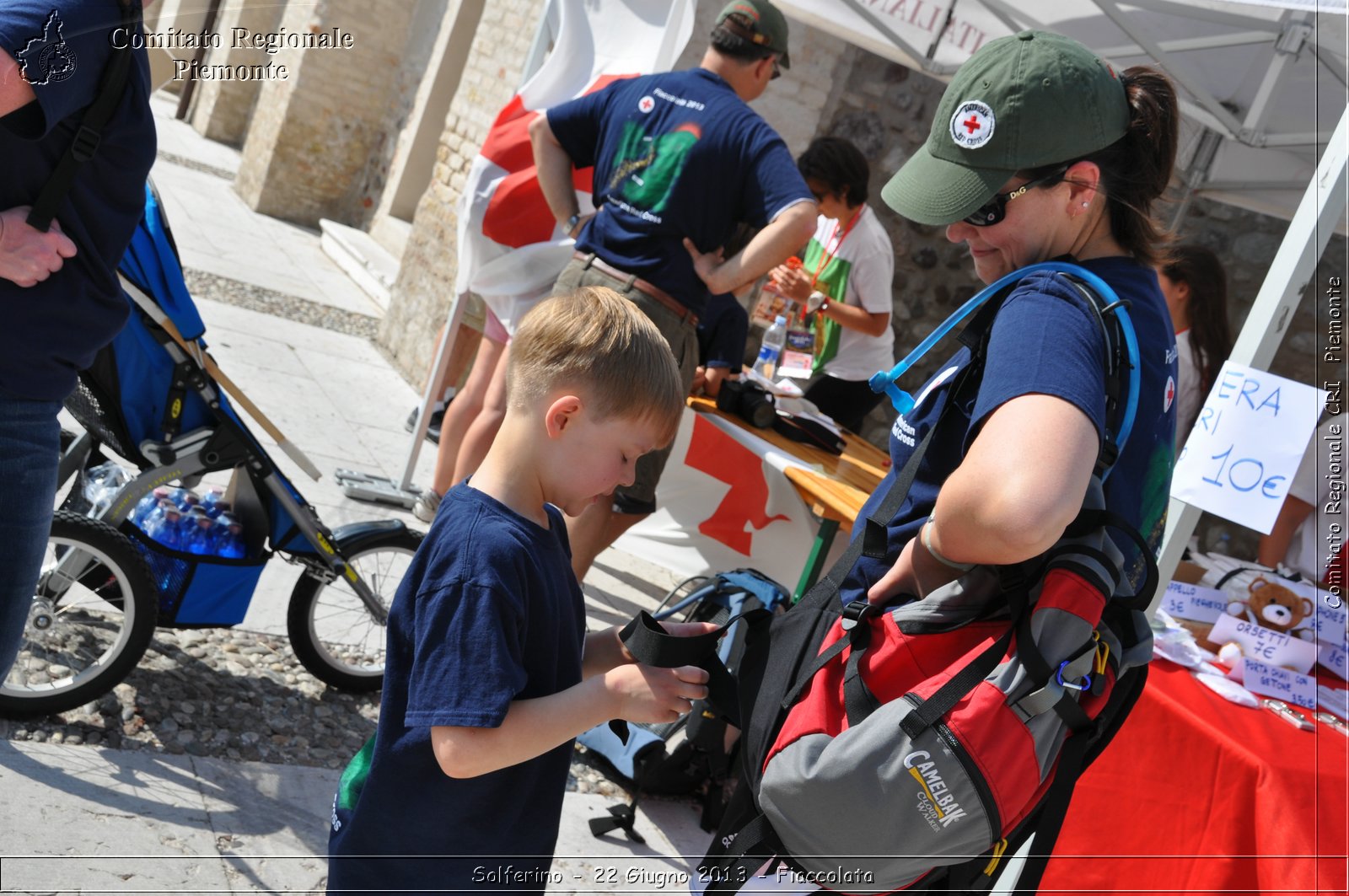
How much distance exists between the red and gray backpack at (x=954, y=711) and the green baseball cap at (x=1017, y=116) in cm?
17

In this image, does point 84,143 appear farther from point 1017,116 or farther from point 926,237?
point 926,237

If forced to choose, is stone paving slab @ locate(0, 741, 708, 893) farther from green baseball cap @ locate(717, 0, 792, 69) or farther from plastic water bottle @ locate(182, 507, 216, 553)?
green baseball cap @ locate(717, 0, 792, 69)

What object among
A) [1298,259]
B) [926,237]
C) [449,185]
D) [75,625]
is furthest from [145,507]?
[926,237]

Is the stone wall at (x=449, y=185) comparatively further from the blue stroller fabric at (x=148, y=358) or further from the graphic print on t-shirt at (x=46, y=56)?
the graphic print on t-shirt at (x=46, y=56)

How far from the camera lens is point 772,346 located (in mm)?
5191

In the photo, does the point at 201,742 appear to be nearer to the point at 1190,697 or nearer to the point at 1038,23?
the point at 1190,697

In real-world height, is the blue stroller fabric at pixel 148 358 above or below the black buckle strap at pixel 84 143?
below

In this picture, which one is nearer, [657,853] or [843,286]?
[657,853]

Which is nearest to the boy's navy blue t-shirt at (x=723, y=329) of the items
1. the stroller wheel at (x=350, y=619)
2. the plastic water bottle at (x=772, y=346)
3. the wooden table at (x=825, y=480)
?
the plastic water bottle at (x=772, y=346)

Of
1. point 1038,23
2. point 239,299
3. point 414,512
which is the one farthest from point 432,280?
point 1038,23

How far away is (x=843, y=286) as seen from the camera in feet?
16.6

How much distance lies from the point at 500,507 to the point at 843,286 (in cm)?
388

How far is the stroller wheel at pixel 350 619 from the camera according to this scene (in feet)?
9.93

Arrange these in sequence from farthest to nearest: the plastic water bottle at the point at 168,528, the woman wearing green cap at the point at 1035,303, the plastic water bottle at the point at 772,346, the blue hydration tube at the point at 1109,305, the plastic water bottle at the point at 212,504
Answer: the plastic water bottle at the point at 772,346 < the plastic water bottle at the point at 212,504 < the plastic water bottle at the point at 168,528 < the blue hydration tube at the point at 1109,305 < the woman wearing green cap at the point at 1035,303
